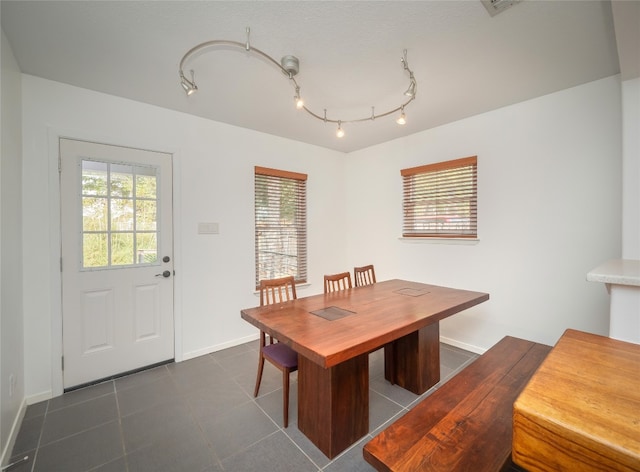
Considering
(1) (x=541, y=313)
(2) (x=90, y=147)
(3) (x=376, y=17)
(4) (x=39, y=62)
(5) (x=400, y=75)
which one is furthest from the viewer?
(1) (x=541, y=313)

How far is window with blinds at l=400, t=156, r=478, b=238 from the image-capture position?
3.06m

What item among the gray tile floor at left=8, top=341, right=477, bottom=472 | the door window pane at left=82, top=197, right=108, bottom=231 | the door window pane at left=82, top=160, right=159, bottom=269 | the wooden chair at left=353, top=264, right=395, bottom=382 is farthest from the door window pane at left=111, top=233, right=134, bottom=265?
the wooden chair at left=353, top=264, right=395, bottom=382

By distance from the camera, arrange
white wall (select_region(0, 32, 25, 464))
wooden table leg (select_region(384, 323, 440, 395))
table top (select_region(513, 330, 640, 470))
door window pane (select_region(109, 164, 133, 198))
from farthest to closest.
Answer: door window pane (select_region(109, 164, 133, 198)), wooden table leg (select_region(384, 323, 440, 395)), white wall (select_region(0, 32, 25, 464)), table top (select_region(513, 330, 640, 470))

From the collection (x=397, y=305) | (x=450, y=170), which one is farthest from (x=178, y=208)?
(x=450, y=170)

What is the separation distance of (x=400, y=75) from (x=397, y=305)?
69.6 inches

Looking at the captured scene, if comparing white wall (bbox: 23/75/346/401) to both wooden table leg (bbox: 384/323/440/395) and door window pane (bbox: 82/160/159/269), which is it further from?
wooden table leg (bbox: 384/323/440/395)

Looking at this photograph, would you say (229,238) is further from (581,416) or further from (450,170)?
(581,416)

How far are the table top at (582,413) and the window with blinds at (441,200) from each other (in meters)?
2.39

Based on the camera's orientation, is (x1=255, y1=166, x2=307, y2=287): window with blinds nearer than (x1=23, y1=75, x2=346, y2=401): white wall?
No

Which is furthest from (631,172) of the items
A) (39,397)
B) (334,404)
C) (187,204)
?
(39,397)

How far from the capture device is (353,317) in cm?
184

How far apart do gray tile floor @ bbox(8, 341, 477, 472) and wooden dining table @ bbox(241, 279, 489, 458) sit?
140 millimetres

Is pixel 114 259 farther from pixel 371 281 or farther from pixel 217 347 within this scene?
pixel 371 281

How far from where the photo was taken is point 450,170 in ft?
10.5
